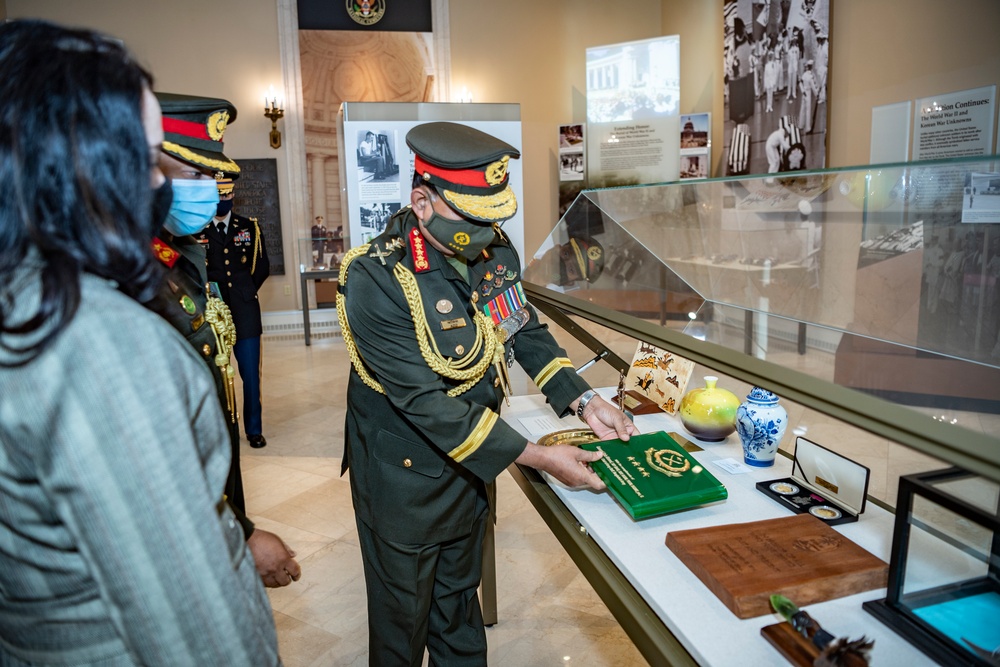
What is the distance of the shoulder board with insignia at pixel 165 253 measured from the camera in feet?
5.19

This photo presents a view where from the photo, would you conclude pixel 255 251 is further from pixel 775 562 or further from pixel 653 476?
pixel 775 562

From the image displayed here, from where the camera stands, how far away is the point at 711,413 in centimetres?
201

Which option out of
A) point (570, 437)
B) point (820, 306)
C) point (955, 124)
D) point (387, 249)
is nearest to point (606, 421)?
point (570, 437)

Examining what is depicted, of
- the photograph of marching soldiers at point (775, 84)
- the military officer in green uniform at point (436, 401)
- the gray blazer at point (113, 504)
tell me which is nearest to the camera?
the gray blazer at point (113, 504)

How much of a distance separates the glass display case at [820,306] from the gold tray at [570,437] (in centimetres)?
11

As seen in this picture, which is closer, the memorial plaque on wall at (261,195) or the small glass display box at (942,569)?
the small glass display box at (942,569)

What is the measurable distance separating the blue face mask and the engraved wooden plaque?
1.34 meters

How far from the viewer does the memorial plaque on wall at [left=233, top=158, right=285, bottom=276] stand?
359 inches

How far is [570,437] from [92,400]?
152 centimetres

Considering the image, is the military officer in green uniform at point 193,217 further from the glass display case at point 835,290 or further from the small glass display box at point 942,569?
the small glass display box at point 942,569

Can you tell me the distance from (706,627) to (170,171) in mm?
1575

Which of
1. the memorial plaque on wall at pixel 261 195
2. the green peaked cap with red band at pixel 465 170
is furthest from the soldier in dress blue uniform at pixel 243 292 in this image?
the memorial plaque on wall at pixel 261 195

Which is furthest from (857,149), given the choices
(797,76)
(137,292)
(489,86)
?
(137,292)

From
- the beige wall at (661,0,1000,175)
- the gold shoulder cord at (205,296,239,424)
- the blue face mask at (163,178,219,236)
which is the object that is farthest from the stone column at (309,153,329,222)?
the blue face mask at (163,178,219,236)
